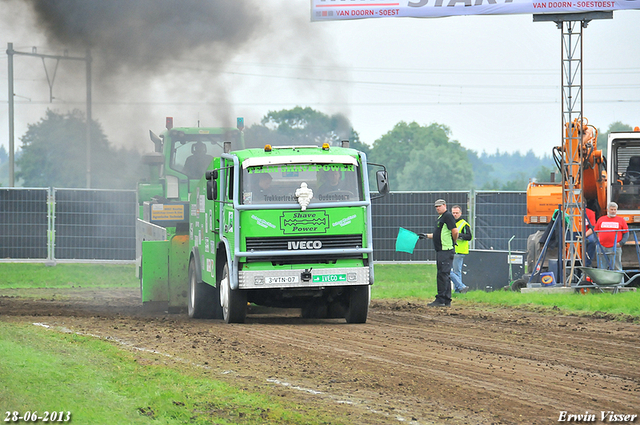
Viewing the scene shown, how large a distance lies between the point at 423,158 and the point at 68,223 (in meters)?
84.0

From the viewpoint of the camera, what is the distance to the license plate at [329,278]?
13.2 metres

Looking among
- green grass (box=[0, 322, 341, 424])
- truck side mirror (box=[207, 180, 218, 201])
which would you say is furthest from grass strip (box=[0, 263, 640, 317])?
green grass (box=[0, 322, 341, 424])

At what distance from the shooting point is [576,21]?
19.8 metres

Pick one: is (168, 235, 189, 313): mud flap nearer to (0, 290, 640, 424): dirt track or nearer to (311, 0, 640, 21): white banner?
(0, 290, 640, 424): dirt track

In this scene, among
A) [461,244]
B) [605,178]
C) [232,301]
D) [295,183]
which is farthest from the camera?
[605,178]

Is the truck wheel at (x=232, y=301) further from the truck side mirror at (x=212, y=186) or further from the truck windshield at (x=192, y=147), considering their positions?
the truck windshield at (x=192, y=147)

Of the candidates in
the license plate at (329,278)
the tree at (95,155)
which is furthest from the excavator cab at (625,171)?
the tree at (95,155)

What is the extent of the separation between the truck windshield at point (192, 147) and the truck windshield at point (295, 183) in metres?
6.84

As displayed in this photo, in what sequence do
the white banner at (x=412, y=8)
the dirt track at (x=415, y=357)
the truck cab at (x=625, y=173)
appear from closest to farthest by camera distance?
the dirt track at (x=415, y=357), the white banner at (x=412, y=8), the truck cab at (x=625, y=173)

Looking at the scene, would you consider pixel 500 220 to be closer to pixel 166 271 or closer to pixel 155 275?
pixel 166 271

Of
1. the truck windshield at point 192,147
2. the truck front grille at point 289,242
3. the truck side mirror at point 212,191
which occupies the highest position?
the truck windshield at point 192,147

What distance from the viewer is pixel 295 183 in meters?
13.4

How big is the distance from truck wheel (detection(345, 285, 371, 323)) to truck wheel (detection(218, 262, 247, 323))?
1.71m

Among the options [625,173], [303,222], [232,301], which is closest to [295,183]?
[303,222]
